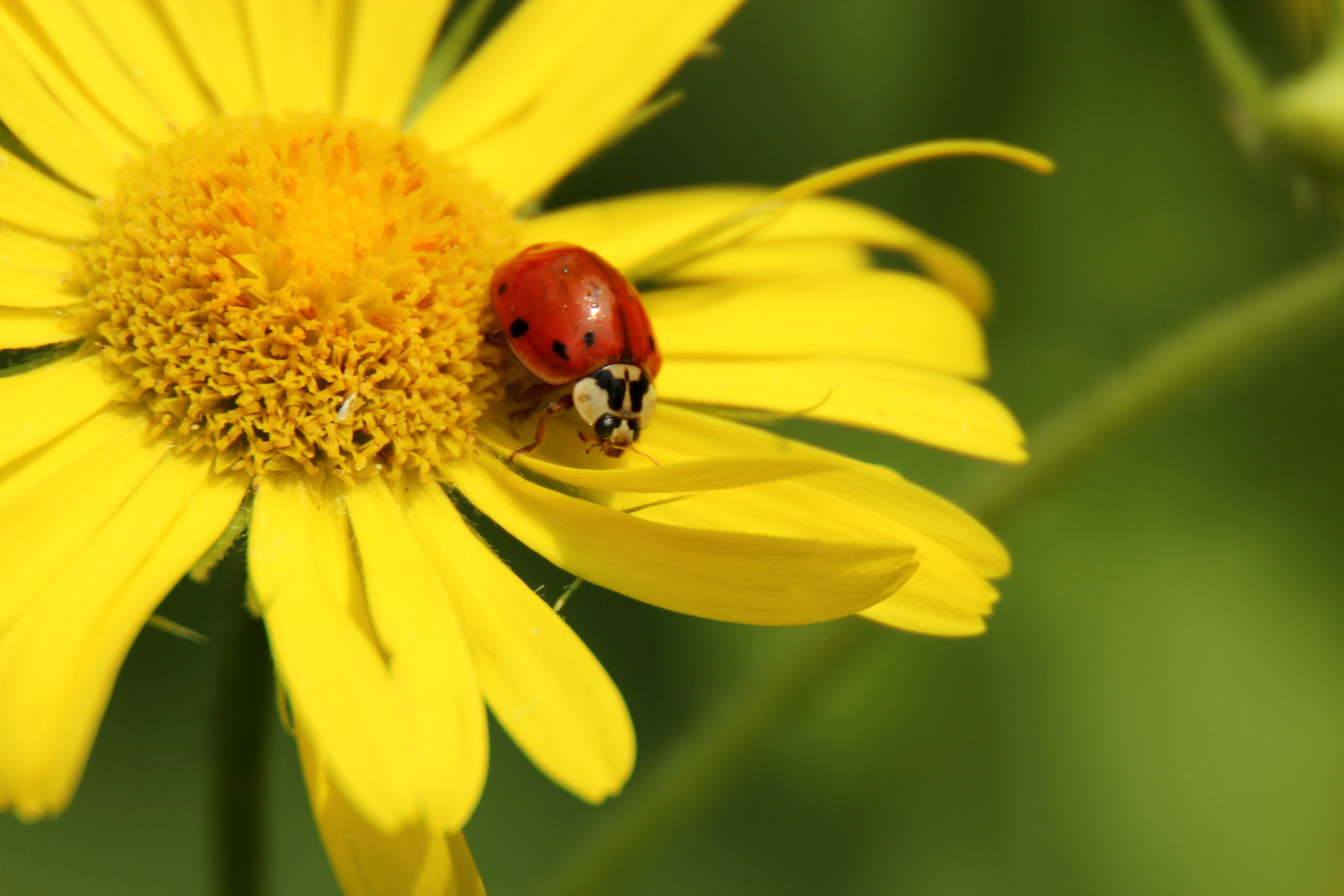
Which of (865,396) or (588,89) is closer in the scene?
(865,396)

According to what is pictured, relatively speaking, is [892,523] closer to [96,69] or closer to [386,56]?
[386,56]


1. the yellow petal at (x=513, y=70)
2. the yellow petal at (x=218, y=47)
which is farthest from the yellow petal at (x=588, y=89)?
the yellow petal at (x=218, y=47)

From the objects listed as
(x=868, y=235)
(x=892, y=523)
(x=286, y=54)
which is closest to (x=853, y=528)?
(x=892, y=523)

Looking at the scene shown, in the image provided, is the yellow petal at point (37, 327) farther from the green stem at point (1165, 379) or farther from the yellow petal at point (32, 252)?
the green stem at point (1165, 379)

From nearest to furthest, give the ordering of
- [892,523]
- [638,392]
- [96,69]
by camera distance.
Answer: [892,523] < [638,392] < [96,69]

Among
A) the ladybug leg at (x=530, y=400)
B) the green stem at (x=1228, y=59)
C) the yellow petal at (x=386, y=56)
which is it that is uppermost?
the green stem at (x=1228, y=59)
